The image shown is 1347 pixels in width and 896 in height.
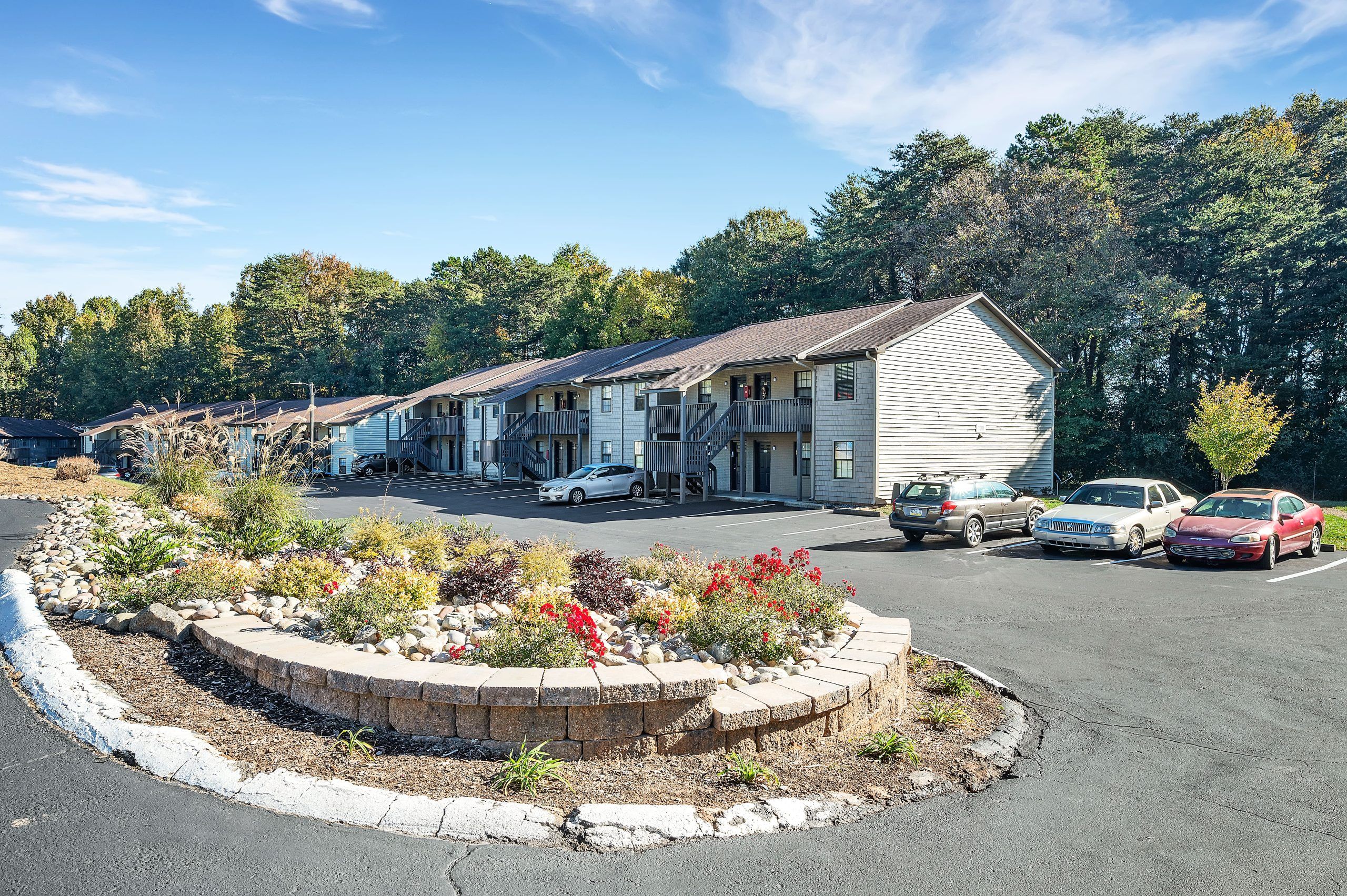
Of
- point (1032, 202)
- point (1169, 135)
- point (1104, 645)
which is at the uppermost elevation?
point (1169, 135)

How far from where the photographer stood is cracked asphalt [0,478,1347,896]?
3.63 m

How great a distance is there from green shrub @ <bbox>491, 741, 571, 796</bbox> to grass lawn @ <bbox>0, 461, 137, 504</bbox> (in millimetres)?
18666

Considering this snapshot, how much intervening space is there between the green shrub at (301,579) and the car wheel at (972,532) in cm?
1355

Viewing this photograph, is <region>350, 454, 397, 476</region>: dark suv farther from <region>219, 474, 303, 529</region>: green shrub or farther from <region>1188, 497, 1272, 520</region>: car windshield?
<region>1188, 497, 1272, 520</region>: car windshield

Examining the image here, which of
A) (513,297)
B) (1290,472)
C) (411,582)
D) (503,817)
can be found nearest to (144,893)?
(503,817)

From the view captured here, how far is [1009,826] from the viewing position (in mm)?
4320

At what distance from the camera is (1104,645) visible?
28.3 feet

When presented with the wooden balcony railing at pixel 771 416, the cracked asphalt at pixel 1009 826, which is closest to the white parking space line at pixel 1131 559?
the cracked asphalt at pixel 1009 826

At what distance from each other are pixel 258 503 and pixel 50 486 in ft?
50.1

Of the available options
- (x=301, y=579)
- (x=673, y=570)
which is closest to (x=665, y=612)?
(x=673, y=570)

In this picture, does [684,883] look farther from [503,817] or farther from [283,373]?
[283,373]

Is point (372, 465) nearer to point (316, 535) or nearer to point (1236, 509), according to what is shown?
point (316, 535)

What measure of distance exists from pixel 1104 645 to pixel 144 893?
8.81 meters

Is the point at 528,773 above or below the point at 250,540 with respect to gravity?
below
